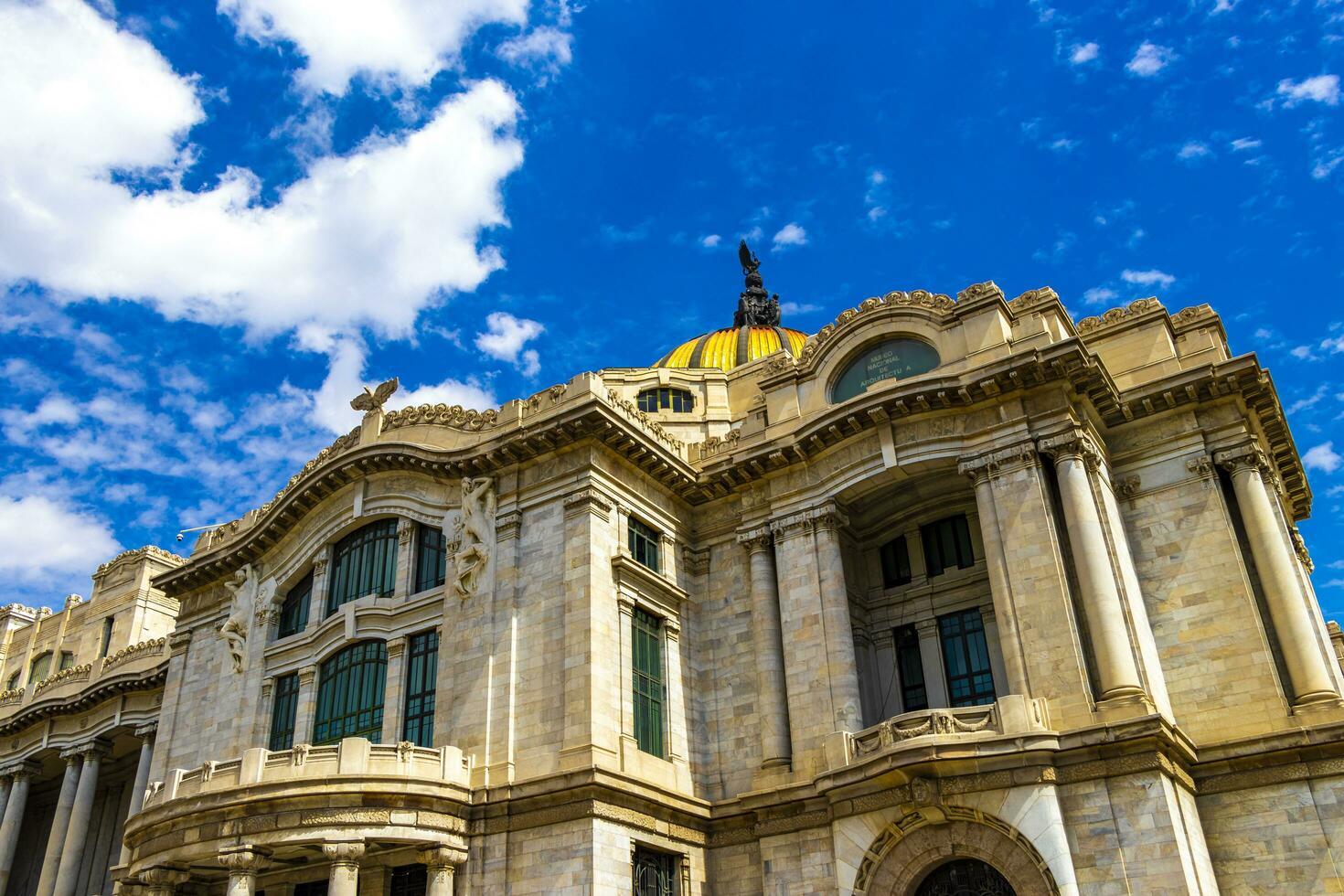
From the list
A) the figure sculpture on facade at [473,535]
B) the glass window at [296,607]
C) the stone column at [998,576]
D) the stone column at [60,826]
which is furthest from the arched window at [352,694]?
the stone column at [998,576]

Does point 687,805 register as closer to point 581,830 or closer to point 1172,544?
point 581,830

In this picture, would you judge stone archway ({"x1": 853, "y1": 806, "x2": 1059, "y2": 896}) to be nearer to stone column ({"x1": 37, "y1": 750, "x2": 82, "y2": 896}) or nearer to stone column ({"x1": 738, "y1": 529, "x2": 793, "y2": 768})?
stone column ({"x1": 738, "y1": 529, "x2": 793, "y2": 768})

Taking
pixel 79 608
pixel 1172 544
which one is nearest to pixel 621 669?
pixel 1172 544

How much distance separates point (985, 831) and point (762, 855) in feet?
20.6

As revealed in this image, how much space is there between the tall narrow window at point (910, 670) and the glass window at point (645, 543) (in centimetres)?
769

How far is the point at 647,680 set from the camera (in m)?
32.2

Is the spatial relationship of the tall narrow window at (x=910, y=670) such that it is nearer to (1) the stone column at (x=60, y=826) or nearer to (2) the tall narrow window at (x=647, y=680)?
(2) the tall narrow window at (x=647, y=680)

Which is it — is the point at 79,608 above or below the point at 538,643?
above

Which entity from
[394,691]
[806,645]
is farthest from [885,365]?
[394,691]

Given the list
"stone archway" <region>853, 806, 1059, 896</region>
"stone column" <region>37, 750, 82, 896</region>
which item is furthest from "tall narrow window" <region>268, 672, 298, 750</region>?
"stone archway" <region>853, 806, 1059, 896</region>

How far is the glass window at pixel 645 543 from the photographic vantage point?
111ft

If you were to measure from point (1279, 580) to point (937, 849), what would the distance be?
11662mm

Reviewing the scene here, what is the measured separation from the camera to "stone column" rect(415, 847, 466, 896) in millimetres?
27609

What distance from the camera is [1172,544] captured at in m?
31.2
